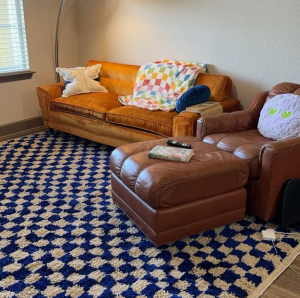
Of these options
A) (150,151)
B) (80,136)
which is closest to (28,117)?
(80,136)

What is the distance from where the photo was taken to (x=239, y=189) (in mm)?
2340

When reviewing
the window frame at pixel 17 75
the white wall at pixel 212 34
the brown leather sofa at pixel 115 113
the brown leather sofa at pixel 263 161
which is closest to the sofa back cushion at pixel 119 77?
the brown leather sofa at pixel 115 113

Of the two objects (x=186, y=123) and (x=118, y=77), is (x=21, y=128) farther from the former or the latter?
(x=186, y=123)

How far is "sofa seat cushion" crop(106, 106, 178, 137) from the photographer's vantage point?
3.27 metres

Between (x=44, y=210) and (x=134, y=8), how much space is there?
2665 millimetres

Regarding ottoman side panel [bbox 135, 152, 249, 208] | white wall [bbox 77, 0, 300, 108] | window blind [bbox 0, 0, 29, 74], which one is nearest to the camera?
ottoman side panel [bbox 135, 152, 249, 208]

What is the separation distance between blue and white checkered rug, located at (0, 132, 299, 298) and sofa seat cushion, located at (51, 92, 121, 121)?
0.97 metres

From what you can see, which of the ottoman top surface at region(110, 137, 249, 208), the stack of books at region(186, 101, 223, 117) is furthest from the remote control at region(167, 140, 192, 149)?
the stack of books at region(186, 101, 223, 117)

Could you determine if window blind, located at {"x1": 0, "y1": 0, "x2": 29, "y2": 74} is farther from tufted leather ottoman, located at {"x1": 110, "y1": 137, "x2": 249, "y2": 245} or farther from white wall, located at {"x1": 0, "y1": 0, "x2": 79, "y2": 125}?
tufted leather ottoman, located at {"x1": 110, "y1": 137, "x2": 249, "y2": 245}

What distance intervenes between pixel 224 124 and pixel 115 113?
1.15 m

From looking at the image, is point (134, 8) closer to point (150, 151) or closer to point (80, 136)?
point (80, 136)

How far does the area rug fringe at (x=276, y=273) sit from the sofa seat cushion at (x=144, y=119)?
1463 mm

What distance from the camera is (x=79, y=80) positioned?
420cm

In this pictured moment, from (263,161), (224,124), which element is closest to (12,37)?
(224,124)
